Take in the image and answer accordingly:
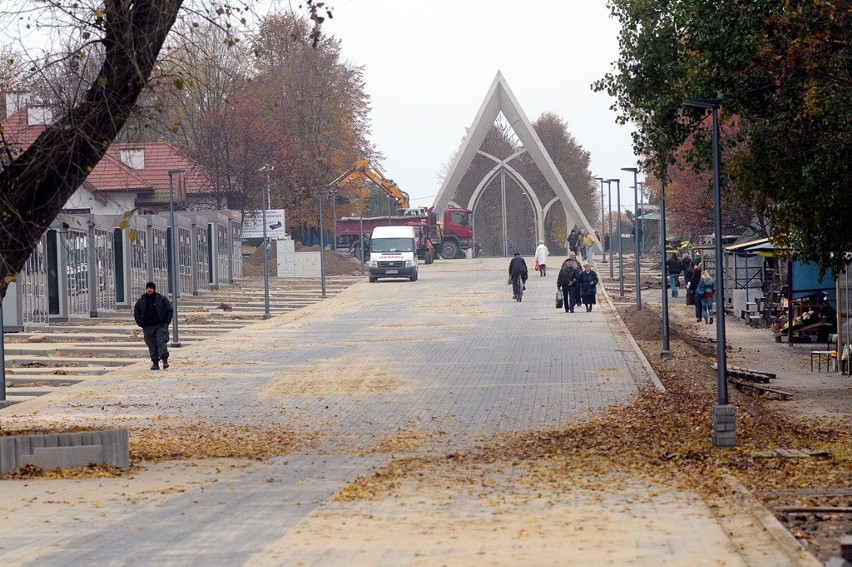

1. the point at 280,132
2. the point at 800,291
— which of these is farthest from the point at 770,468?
the point at 280,132

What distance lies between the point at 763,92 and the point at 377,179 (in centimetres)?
4964

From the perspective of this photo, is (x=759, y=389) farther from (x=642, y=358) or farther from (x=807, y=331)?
(x=807, y=331)

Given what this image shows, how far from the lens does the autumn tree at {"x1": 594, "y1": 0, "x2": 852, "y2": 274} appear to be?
17.8 m

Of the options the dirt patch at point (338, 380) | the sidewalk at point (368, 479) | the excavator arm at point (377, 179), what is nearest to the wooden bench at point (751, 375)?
the sidewalk at point (368, 479)

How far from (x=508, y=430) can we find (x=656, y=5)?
8470mm

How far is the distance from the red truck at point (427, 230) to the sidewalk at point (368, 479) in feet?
127

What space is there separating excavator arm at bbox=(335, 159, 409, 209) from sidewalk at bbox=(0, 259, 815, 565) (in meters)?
35.7

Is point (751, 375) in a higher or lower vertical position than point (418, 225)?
lower

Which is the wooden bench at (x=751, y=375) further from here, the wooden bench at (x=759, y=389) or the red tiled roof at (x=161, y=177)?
the red tiled roof at (x=161, y=177)

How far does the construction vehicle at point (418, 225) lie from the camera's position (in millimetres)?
68381

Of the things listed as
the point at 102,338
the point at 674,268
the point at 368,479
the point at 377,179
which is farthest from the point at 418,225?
the point at 368,479

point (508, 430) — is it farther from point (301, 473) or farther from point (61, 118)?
point (61, 118)

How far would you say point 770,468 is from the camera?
1276cm

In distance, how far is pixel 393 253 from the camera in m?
53.9
